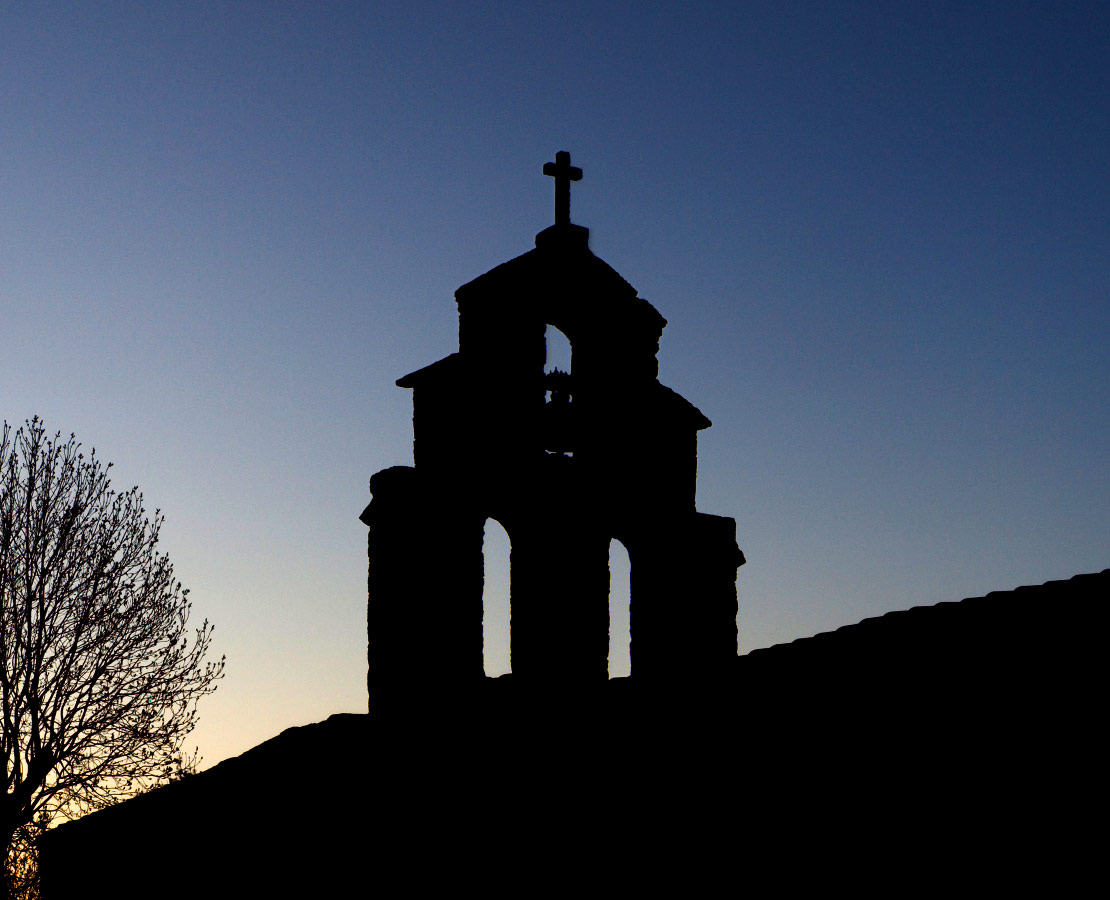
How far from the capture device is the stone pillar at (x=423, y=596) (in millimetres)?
11484

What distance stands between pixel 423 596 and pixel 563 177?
3621 mm

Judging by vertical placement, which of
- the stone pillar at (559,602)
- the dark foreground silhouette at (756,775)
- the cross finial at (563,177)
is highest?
the cross finial at (563,177)

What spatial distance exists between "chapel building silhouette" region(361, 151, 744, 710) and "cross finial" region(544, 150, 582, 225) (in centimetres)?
8

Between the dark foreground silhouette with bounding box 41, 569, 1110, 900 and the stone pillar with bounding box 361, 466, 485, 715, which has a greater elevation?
the stone pillar with bounding box 361, 466, 485, 715

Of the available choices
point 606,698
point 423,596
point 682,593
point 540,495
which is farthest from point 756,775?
point 423,596

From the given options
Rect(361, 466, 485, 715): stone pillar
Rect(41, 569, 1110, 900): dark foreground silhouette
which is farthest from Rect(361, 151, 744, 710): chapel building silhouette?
Rect(41, 569, 1110, 900): dark foreground silhouette

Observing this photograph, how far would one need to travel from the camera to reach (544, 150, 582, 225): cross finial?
11.8 m

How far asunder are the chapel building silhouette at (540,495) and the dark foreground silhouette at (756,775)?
1.73 ft

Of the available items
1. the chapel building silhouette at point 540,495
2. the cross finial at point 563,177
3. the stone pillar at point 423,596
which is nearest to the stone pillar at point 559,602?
the chapel building silhouette at point 540,495

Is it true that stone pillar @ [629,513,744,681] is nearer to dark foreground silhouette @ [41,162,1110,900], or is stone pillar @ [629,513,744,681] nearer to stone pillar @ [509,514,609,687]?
dark foreground silhouette @ [41,162,1110,900]

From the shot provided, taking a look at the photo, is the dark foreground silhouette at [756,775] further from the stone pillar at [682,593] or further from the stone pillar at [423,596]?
the stone pillar at [682,593]

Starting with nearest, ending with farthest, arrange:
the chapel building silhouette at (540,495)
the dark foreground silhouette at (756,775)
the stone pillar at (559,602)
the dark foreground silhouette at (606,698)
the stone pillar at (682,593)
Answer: the dark foreground silhouette at (756,775)
the dark foreground silhouette at (606,698)
the stone pillar at (559,602)
the chapel building silhouette at (540,495)
the stone pillar at (682,593)

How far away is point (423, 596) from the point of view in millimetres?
11500

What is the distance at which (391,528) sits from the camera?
1155 centimetres
